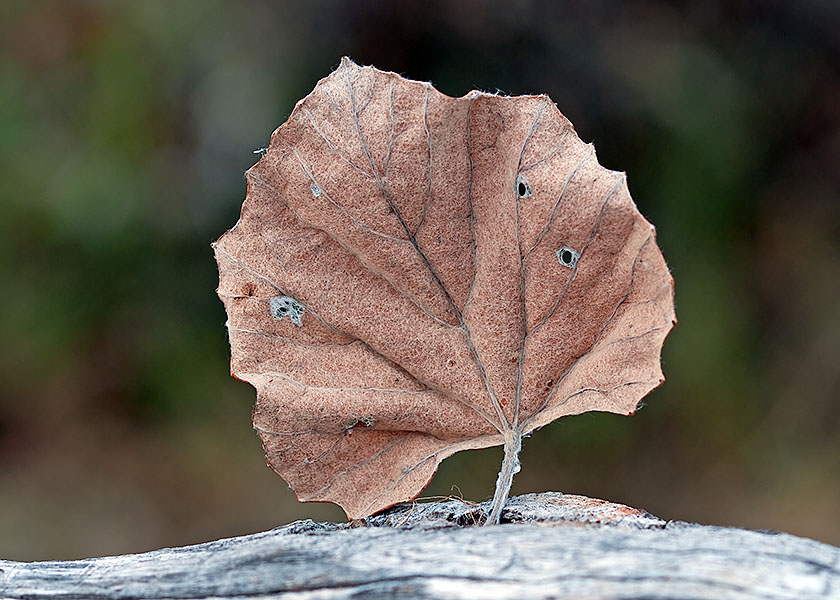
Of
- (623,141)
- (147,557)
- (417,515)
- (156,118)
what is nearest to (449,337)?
(417,515)

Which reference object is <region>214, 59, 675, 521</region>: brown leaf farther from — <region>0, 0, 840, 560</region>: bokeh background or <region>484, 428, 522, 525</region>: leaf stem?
<region>0, 0, 840, 560</region>: bokeh background

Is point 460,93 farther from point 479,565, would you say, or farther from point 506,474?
point 479,565

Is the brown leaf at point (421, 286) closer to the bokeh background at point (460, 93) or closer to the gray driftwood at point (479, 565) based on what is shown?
the gray driftwood at point (479, 565)

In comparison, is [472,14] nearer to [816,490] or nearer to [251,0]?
[251,0]

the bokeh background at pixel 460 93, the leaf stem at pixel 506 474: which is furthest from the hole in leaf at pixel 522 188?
the bokeh background at pixel 460 93

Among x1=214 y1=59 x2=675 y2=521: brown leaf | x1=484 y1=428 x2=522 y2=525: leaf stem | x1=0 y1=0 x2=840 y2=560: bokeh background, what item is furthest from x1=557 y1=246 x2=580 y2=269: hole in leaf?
x1=0 y1=0 x2=840 y2=560: bokeh background

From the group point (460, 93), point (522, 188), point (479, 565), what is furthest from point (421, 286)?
point (460, 93)
